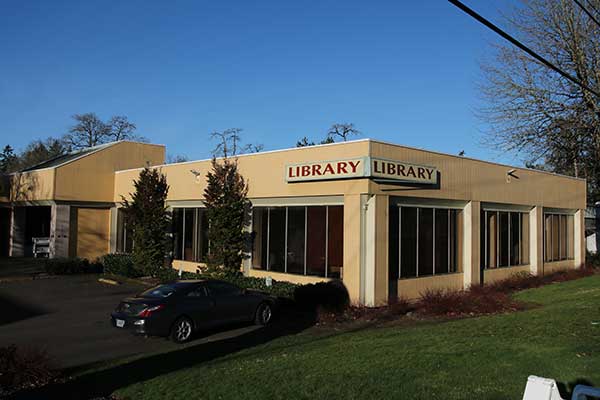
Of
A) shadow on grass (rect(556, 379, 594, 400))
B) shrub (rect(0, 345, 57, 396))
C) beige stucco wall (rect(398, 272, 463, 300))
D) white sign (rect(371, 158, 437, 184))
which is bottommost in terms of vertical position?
shrub (rect(0, 345, 57, 396))

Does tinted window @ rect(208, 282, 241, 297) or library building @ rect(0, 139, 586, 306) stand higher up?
library building @ rect(0, 139, 586, 306)

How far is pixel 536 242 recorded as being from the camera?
85.6ft

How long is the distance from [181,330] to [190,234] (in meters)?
12.3

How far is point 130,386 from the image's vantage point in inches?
323

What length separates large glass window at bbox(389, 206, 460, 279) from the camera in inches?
718

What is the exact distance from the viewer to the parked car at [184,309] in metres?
12.1

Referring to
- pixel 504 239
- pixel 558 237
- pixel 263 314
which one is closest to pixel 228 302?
pixel 263 314

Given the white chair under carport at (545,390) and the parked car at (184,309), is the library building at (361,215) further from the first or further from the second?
the white chair under carport at (545,390)

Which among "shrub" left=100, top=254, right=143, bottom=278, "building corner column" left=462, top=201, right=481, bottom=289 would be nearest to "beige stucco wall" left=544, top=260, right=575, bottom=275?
"building corner column" left=462, top=201, right=481, bottom=289

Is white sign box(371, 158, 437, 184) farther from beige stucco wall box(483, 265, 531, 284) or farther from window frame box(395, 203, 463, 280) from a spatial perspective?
beige stucco wall box(483, 265, 531, 284)

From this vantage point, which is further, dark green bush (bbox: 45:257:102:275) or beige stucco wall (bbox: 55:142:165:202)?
beige stucco wall (bbox: 55:142:165:202)

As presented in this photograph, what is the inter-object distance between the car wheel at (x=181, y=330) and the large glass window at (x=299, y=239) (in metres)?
6.39

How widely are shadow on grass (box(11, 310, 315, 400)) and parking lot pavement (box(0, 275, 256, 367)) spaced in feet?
2.24

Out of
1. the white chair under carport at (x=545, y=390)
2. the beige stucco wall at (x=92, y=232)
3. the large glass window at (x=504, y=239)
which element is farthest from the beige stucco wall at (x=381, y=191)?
the white chair under carport at (x=545, y=390)
